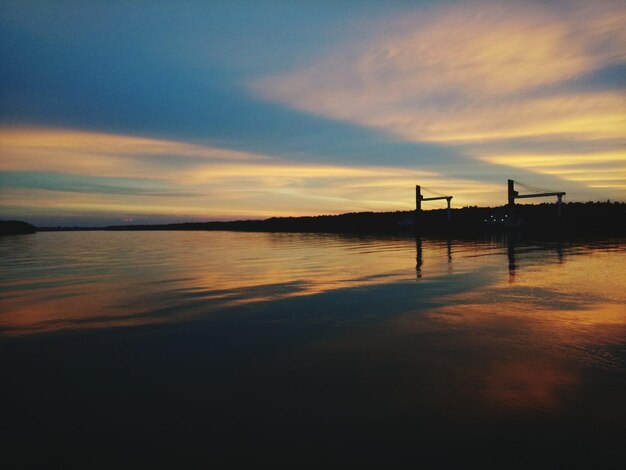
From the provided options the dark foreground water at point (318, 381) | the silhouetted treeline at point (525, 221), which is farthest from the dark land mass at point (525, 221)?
the dark foreground water at point (318, 381)

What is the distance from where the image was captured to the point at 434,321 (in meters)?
6.95

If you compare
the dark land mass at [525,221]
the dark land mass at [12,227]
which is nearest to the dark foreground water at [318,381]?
the dark land mass at [525,221]

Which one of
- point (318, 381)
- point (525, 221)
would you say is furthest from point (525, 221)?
point (318, 381)

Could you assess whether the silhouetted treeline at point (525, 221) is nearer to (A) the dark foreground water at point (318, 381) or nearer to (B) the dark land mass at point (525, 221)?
(B) the dark land mass at point (525, 221)

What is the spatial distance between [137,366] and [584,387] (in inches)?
203

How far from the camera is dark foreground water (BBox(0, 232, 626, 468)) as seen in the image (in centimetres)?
314

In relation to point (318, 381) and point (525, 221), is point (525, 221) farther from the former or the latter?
point (318, 381)

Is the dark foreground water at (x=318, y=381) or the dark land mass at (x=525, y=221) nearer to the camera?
the dark foreground water at (x=318, y=381)

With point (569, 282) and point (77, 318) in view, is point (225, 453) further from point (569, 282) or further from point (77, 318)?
point (569, 282)

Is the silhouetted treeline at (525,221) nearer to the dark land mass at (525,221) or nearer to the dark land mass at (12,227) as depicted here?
the dark land mass at (525,221)

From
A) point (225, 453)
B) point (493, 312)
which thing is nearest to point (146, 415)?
point (225, 453)

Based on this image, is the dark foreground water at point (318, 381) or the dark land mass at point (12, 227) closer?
the dark foreground water at point (318, 381)

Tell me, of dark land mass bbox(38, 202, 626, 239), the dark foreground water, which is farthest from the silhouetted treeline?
the dark foreground water

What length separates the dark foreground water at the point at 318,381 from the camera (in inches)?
124
